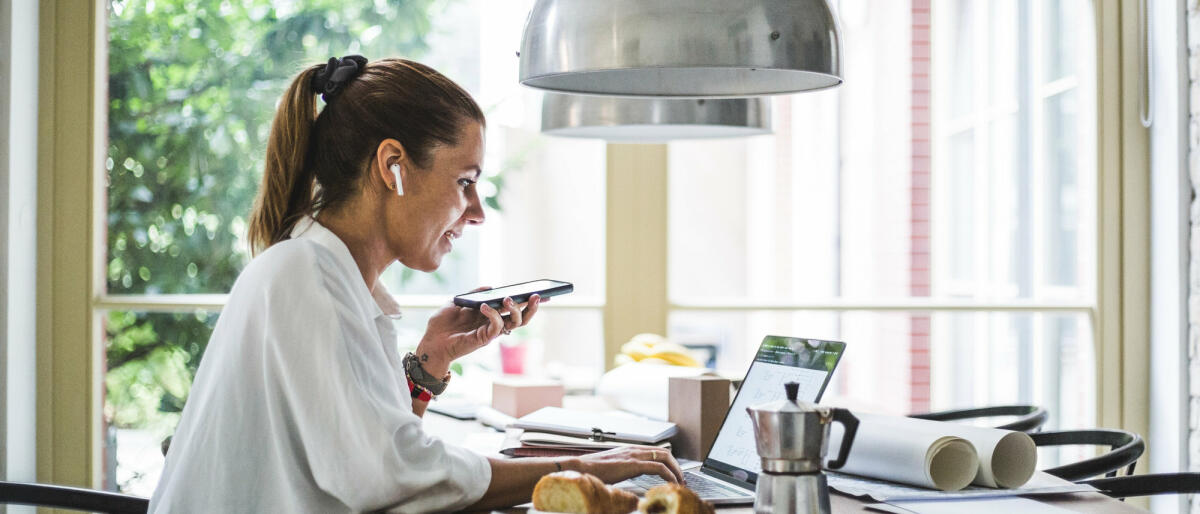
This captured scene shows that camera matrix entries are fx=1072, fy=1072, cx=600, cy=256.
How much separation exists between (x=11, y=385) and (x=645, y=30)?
8.21 feet

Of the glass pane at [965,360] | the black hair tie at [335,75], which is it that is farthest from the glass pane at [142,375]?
the black hair tie at [335,75]

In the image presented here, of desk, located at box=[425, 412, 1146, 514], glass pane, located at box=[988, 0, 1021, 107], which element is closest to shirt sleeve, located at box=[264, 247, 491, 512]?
desk, located at box=[425, 412, 1146, 514]

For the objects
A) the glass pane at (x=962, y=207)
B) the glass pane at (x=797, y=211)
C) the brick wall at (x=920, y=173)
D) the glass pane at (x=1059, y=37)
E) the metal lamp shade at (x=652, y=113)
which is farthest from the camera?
the glass pane at (x=797, y=211)

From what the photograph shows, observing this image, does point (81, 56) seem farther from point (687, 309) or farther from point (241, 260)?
point (687, 309)

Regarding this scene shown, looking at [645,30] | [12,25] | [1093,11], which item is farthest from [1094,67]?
[12,25]

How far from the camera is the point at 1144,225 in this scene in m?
3.21

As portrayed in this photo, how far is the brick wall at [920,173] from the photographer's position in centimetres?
520

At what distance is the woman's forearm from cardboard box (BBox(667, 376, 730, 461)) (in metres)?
0.42

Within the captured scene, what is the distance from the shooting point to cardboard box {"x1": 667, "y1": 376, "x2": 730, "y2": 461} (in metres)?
1.80

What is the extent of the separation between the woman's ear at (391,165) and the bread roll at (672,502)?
0.64 m

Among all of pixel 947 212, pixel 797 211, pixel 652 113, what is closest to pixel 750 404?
pixel 652 113

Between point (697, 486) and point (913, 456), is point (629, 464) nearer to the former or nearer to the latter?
point (697, 486)

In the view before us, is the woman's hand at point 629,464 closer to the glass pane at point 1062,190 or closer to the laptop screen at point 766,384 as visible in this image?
the laptop screen at point 766,384

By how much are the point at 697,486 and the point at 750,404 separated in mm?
153
